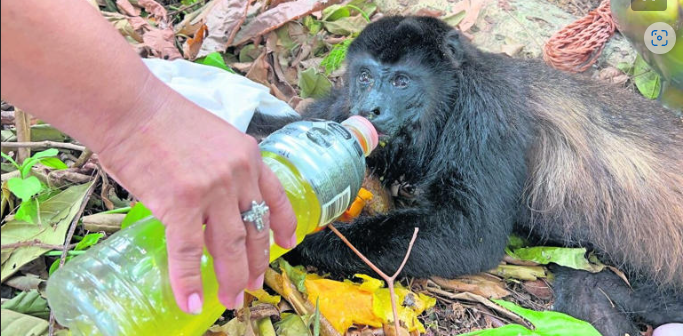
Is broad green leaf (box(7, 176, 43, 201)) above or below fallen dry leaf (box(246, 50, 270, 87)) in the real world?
above

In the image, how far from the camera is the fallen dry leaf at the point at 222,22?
12.2 feet

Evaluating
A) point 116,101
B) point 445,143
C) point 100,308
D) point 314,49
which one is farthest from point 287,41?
point 116,101

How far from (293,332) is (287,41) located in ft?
7.48

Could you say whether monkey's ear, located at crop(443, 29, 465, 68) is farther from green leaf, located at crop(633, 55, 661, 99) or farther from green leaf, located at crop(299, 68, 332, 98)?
green leaf, located at crop(633, 55, 661, 99)

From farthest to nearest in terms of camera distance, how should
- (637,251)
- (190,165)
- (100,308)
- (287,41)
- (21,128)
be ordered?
(287,41) < (637,251) < (21,128) < (100,308) < (190,165)

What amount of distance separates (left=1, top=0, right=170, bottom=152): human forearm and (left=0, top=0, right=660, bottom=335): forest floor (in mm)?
1109

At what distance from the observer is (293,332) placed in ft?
7.23

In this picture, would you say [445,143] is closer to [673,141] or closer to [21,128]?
[673,141]

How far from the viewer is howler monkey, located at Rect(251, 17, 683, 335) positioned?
2588mm

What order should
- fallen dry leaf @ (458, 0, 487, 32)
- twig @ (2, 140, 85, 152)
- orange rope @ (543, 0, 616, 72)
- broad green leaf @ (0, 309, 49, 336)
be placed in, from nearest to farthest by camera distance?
broad green leaf @ (0, 309, 49, 336) → twig @ (2, 140, 85, 152) → orange rope @ (543, 0, 616, 72) → fallen dry leaf @ (458, 0, 487, 32)

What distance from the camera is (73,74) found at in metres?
1.05

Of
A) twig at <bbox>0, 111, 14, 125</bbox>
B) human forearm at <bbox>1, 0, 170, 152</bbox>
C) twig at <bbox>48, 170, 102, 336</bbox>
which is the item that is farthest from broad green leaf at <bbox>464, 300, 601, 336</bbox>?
twig at <bbox>0, 111, 14, 125</bbox>

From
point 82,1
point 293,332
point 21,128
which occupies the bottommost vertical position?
point 293,332

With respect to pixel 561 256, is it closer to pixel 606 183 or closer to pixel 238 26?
pixel 606 183
